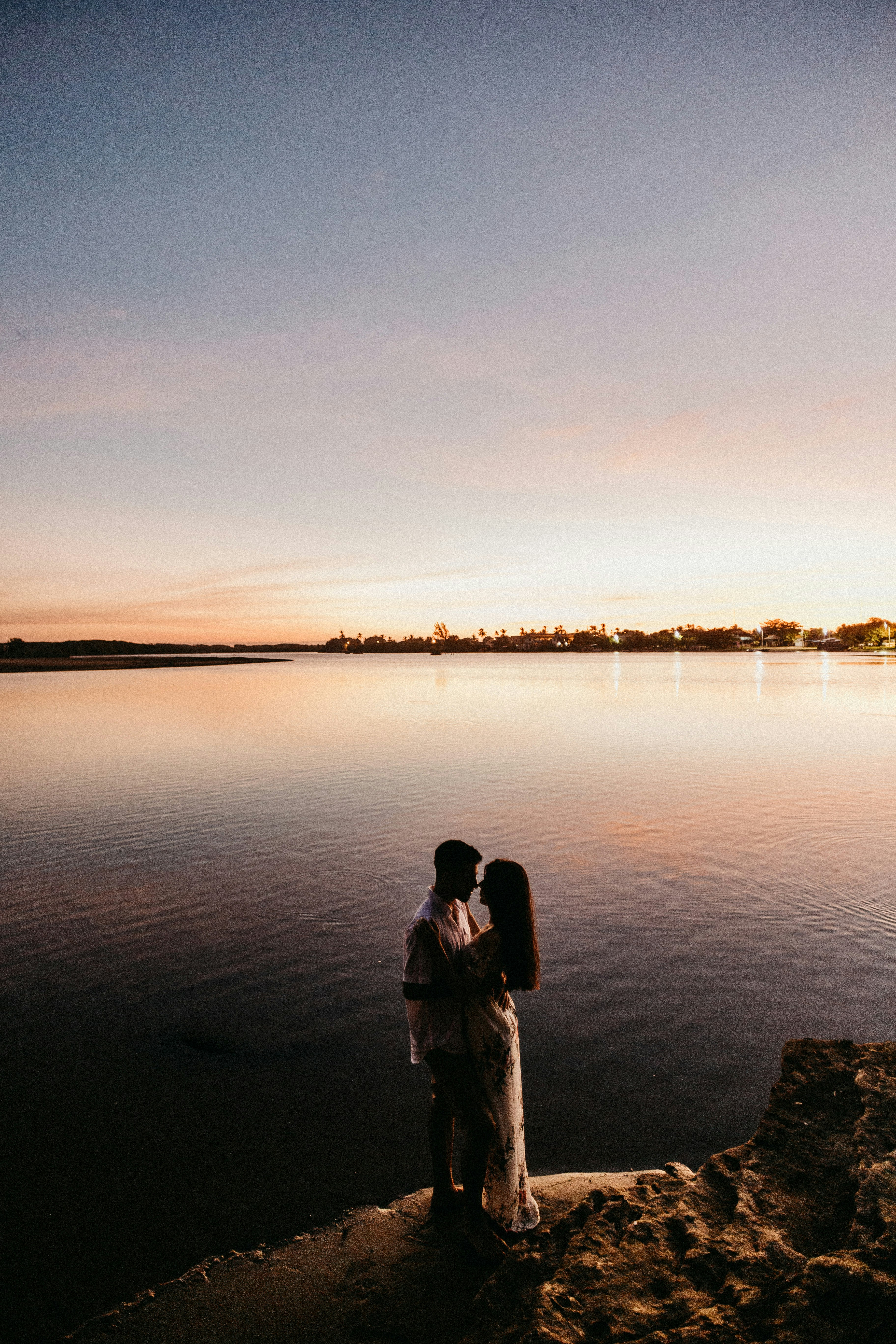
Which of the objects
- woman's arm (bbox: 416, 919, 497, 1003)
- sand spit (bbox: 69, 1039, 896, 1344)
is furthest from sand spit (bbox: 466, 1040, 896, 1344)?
woman's arm (bbox: 416, 919, 497, 1003)

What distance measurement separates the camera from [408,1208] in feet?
15.6

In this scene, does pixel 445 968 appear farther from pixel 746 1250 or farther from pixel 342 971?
pixel 342 971

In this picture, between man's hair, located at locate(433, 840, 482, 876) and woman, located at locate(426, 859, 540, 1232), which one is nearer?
woman, located at locate(426, 859, 540, 1232)

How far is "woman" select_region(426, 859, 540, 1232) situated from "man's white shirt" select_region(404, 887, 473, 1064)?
2.3 inches

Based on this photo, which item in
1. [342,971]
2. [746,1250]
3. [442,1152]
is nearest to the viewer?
[746,1250]

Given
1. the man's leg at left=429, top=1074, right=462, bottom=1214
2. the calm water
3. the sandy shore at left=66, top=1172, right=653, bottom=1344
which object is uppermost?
the man's leg at left=429, top=1074, right=462, bottom=1214

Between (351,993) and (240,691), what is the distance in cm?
5851

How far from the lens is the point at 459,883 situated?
424 centimetres

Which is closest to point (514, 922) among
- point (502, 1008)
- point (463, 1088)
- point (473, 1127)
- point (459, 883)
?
point (459, 883)

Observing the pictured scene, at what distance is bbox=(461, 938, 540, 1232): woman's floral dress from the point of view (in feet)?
13.2

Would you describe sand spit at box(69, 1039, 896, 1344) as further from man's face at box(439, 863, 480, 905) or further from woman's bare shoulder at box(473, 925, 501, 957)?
man's face at box(439, 863, 480, 905)

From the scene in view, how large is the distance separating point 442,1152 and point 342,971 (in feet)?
15.0

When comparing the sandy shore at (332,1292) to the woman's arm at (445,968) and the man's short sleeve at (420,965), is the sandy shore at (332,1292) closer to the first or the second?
the woman's arm at (445,968)

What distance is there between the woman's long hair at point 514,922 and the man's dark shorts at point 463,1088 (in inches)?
24.6
